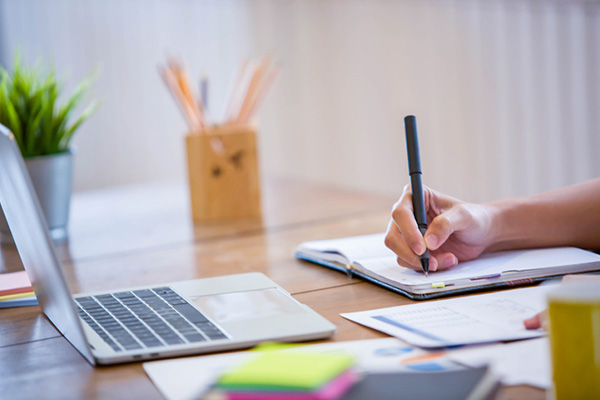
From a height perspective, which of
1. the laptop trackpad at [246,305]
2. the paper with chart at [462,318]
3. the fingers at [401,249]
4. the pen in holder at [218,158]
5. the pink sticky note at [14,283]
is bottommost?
the paper with chart at [462,318]

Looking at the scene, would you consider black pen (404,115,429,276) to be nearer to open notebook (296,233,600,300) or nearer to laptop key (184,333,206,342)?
open notebook (296,233,600,300)

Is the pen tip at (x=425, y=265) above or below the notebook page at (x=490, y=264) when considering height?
above

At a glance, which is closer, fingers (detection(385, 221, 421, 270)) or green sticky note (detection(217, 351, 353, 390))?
green sticky note (detection(217, 351, 353, 390))

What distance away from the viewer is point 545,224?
3.34 feet

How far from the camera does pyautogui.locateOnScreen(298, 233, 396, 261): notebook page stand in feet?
3.39

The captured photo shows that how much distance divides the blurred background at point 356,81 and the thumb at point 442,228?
1.73 metres

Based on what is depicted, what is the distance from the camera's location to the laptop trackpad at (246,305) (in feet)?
2.61

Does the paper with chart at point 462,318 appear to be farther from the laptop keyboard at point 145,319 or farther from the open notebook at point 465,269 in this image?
the laptop keyboard at point 145,319

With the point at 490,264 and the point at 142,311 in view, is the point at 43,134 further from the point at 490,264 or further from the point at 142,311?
the point at 490,264

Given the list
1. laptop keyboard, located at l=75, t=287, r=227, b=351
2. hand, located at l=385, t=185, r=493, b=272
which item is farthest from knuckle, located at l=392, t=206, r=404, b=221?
laptop keyboard, located at l=75, t=287, r=227, b=351

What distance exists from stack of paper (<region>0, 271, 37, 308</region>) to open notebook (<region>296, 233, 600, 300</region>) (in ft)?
1.34

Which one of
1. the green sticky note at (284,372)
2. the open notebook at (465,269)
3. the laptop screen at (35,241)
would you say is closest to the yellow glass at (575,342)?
the green sticky note at (284,372)

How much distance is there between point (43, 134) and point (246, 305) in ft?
2.42

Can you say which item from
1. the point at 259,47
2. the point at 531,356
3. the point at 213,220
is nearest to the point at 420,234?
the point at 531,356
